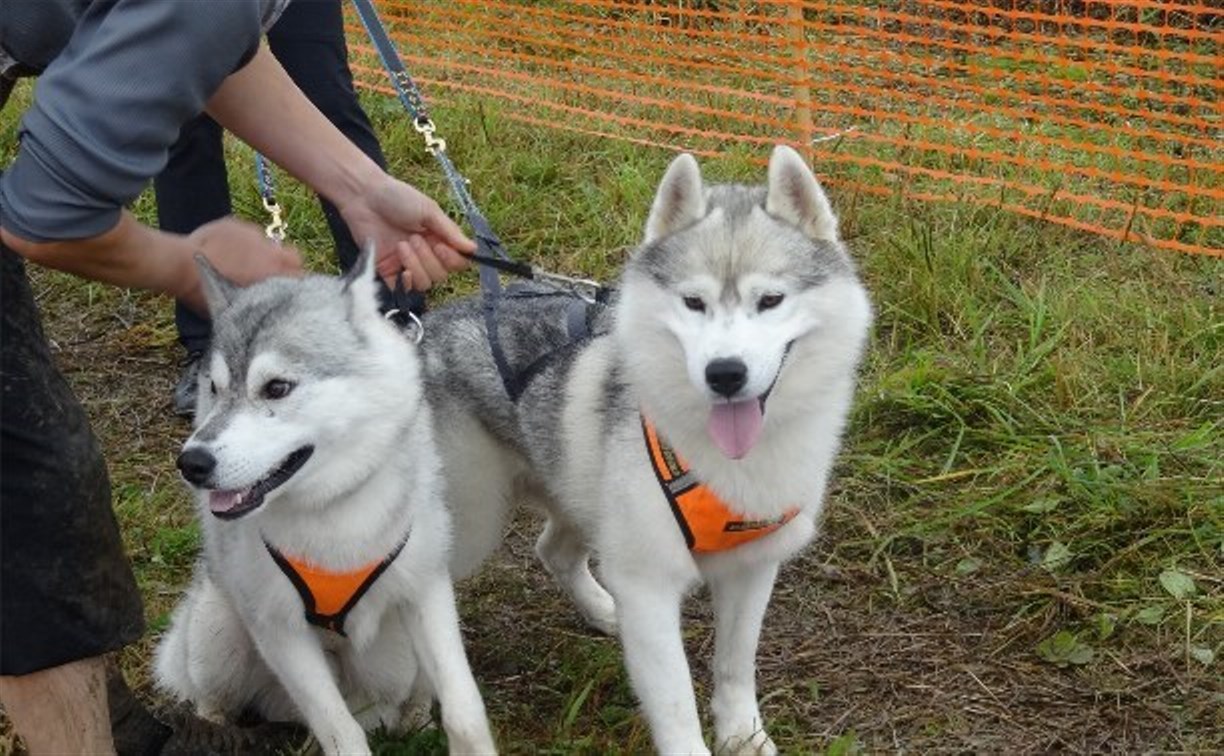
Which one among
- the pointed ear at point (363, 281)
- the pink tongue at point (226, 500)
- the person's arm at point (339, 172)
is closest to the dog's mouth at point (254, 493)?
the pink tongue at point (226, 500)

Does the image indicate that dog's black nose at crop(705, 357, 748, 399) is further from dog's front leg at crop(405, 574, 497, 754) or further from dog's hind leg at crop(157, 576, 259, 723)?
dog's hind leg at crop(157, 576, 259, 723)

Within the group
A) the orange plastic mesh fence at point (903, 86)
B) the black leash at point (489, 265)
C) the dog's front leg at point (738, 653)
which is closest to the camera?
the dog's front leg at point (738, 653)

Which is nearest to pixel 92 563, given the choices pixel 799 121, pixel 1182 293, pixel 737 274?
pixel 737 274

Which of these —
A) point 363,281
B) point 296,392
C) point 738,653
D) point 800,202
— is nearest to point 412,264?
point 363,281

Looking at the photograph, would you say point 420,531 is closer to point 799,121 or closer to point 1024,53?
point 799,121

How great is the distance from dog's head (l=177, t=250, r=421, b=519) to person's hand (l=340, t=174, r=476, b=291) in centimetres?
27

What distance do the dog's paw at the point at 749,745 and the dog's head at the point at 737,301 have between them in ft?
2.17

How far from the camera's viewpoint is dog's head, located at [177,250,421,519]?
8.61 ft

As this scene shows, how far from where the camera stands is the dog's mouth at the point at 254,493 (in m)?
2.64

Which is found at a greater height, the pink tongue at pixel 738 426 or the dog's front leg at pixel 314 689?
the pink tongue at pixel 738 426

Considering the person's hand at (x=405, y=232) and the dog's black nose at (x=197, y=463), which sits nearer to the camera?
the dog's black nose at (x=197, y=463)

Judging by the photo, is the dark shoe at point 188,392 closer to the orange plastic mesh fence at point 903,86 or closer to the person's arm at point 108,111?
the orange plastic mesh fence at point 903,86

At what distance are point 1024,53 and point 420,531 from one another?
14.7 feet

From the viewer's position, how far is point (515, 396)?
335 centimetres
